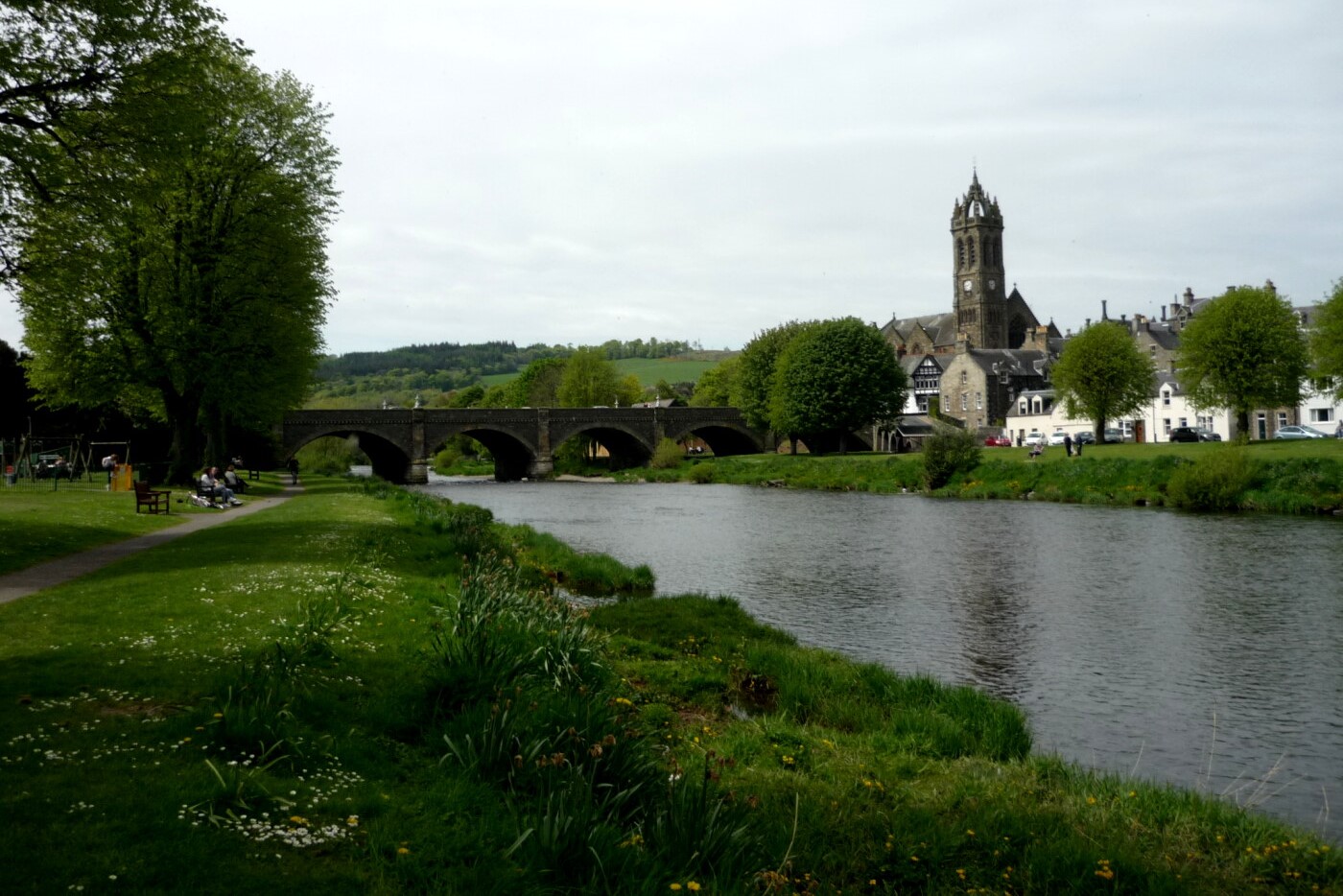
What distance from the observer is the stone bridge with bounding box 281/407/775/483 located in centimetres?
7762

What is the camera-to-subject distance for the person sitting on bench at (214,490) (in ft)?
102

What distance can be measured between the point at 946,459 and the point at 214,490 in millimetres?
37752

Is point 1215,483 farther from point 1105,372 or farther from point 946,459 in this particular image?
point 1105,372

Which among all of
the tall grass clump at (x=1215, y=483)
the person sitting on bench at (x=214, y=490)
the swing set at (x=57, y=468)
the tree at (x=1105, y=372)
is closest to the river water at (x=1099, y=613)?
the tall grass clump at (x=1215, y=483)

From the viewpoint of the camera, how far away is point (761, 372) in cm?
9775

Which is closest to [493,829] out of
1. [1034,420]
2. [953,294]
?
[1034,420]

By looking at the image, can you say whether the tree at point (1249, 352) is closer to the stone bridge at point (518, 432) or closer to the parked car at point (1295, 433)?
the parked car at point (1295, 433)

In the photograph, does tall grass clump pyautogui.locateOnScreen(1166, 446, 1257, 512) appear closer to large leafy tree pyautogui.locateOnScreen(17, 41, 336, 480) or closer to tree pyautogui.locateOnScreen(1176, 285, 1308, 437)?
tree pyautogui.locateOnScreen(1176, 285, 1308, 437)

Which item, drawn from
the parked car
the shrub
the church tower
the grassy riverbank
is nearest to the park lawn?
the grassy riverbank

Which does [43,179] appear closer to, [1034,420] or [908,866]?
[908,866]

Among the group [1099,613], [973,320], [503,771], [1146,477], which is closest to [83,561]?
[503,771]

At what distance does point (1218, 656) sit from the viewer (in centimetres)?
1588

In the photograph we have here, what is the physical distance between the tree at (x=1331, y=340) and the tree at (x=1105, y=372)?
46.2 feet

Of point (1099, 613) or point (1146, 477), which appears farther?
point (1146, 477)
